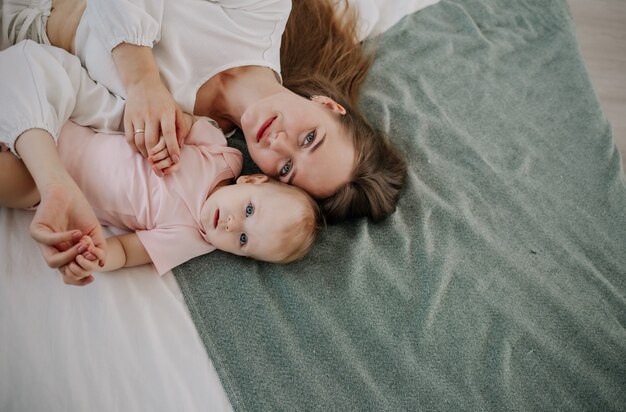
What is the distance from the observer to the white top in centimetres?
112

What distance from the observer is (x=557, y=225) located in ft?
4.10

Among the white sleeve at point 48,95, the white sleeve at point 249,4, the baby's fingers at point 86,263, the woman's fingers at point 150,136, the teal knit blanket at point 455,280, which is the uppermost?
the white sleeve at point 249,4

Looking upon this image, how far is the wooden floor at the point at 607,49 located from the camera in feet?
5.56

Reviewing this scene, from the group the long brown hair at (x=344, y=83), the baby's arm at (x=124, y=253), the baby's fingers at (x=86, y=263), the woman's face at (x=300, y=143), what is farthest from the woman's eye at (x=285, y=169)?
the baby's fingers at (x=86, y=263)

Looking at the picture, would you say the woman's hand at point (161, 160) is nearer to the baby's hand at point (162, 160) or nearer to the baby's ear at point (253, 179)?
the baby's hand at point (162, 160)

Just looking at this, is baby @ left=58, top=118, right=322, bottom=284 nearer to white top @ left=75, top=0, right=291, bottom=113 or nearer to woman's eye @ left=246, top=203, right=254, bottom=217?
woman's eye @ left=246, top=203, right=254, bottom=217

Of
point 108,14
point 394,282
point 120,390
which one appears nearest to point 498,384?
point 394,282

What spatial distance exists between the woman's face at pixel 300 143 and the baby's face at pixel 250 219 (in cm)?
7

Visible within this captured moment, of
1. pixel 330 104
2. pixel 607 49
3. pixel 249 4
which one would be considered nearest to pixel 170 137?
pixel 330 104

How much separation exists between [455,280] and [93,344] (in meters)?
0.73

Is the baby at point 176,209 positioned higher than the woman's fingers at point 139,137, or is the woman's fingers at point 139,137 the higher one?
the woman's fingers at point 139,137

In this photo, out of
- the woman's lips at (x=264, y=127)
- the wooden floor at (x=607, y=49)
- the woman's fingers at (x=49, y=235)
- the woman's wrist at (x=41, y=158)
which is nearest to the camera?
the woman's fingers at (x=49, y=235)

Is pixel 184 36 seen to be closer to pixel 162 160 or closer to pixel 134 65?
pixel 134 65

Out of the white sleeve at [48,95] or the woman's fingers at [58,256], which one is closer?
the woman's fingers at [58,256]
